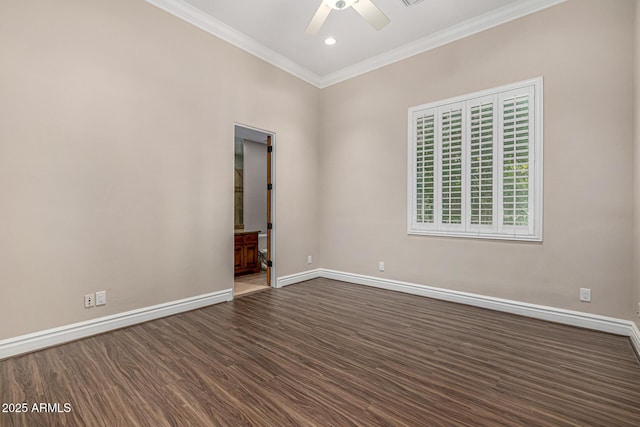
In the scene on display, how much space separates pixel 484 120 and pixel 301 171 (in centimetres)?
273

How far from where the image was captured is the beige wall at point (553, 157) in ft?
9.46

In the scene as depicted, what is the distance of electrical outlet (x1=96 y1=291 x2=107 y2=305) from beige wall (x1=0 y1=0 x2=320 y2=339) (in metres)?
0.05

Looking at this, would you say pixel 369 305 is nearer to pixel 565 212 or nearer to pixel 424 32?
pixel 565 212

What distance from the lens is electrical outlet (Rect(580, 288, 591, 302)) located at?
9.85ft

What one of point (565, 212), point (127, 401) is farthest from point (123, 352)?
point (565, 212)

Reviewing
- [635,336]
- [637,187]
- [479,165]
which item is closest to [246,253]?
[479,165]

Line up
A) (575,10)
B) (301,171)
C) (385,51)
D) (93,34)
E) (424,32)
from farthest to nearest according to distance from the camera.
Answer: (301,171), (385,51), (424,32), (575,10), (93,34)

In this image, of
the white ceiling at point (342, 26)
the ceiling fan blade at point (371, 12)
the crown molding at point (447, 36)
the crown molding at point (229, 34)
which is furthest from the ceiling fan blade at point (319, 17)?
the crown molding at point (447, 36)

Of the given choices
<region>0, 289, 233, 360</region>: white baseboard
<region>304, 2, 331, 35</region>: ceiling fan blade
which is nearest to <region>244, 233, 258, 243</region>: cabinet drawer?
<region>0, 289, 233, 360</region>: white baseboard

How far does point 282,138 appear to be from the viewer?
184 inches

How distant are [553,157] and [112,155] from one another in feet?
14.8

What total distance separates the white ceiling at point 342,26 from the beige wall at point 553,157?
164mm

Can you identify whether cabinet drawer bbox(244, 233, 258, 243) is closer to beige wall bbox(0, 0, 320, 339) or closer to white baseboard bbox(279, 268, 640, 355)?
white baseboard bbox(279, 268, 640, 355)

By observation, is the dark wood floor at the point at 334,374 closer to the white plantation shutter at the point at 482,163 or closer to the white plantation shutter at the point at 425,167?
the white plantation shutter at the point at 482,163
